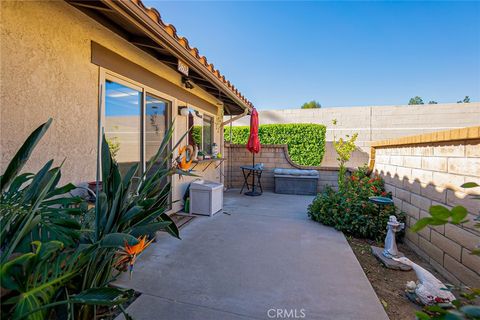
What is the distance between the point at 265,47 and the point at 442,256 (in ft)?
26.8

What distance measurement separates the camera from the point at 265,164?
8086 mm

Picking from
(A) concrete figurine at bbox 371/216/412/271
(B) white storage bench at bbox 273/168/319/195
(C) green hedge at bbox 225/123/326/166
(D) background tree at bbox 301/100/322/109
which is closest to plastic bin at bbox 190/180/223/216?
(A) concrete figurine at bbox 371/216/412/271

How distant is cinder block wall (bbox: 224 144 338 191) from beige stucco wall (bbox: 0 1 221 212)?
218 inches

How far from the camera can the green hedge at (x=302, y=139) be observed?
31.7 ft

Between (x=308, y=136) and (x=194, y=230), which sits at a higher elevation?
(x=308, y=136)

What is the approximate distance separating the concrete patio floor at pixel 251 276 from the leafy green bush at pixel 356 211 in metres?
0.27

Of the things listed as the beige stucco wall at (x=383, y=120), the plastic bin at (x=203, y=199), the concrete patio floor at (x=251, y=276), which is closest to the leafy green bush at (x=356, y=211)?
the concrete patio floor at (x=251, y=276)

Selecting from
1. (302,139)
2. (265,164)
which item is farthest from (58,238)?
(302,139)

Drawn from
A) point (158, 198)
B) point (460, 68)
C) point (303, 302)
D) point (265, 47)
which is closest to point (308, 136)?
point (265, 47)

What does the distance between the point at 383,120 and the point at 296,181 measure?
7.16 m

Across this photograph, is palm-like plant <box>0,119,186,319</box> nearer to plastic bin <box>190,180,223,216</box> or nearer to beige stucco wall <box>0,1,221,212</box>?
beige stucco wall <box>0,1,221,212</box>

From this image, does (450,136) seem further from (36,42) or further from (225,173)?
(225,173)

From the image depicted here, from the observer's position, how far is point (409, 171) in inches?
143

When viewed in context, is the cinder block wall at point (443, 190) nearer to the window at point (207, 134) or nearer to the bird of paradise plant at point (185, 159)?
the bird of paradise plant at point (185, 159)
